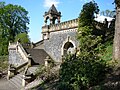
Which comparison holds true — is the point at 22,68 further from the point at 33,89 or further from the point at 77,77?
the point at 77,77

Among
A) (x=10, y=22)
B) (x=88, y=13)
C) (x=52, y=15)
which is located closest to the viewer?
(x=88, y=13)

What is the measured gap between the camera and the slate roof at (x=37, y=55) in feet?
81.5

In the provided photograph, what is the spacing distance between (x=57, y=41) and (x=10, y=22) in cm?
2452

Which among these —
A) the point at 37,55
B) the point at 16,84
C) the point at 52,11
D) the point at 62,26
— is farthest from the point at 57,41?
the point at 16,84

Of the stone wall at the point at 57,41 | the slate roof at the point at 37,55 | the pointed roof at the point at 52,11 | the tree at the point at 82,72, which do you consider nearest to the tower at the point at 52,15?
the pointed roof at the point at 52,11

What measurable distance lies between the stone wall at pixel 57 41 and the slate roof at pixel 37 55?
2.44 feet

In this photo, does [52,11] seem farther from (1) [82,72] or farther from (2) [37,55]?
(1) [82,72]

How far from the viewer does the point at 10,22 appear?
47.1 metres

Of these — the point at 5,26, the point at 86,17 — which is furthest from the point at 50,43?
the point at 5,26

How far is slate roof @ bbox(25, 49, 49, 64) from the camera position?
977 inches

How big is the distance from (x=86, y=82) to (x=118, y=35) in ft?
13.7

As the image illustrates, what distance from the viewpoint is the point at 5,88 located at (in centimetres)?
1706

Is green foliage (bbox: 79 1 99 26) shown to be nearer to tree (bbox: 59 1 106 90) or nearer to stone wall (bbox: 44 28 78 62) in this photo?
stone wall (bbox: 44 28 78 62)

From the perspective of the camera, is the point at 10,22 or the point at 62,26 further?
the point at 10,22
